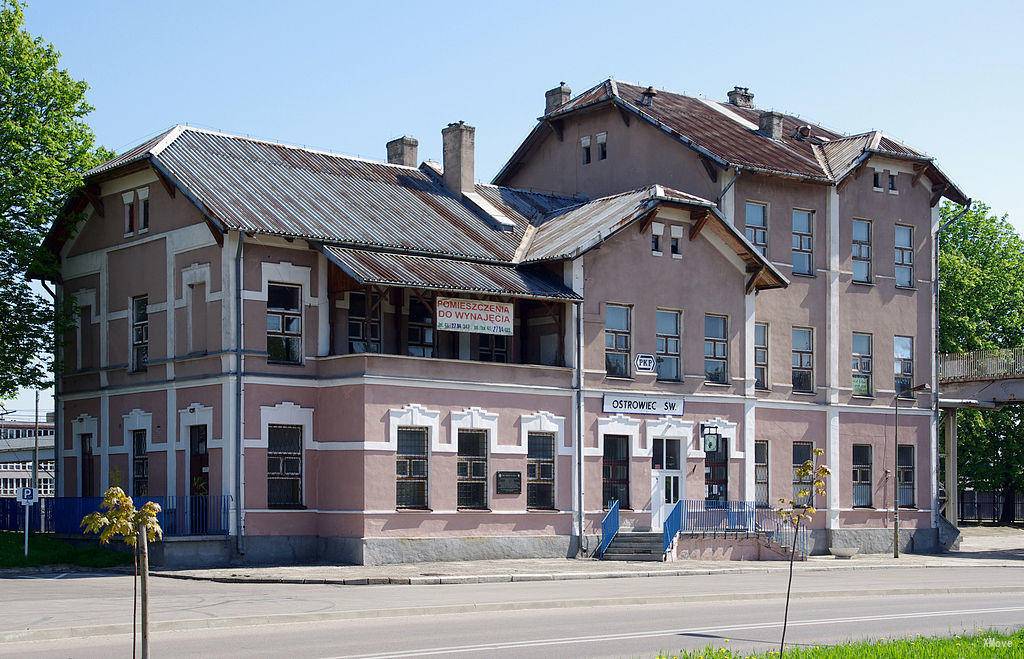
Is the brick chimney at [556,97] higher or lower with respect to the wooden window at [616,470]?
higher

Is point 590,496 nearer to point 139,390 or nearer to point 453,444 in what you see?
point 453,444

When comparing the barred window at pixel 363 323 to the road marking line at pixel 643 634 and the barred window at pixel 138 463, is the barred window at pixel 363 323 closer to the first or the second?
the barred window at pixel 138 463

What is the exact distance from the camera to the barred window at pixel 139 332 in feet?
127

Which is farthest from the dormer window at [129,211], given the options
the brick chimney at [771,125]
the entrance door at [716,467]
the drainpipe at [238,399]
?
the brick chimney at [771,125]

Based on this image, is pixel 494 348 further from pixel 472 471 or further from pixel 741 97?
pixel 741 97

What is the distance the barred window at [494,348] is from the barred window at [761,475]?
927 cm

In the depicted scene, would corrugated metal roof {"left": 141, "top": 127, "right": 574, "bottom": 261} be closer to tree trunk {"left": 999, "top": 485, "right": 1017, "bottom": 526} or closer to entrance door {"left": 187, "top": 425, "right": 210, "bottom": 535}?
entrance door {"left": 187, "top": 425, "right": 210, "bottom": 535}

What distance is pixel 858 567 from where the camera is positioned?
127 ft

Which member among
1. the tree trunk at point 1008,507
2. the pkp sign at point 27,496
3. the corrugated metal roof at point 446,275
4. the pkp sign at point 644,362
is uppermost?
the corrugated metal roof at point 446,275

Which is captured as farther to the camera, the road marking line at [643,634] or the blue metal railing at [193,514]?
the blue metal railing at [193,514]

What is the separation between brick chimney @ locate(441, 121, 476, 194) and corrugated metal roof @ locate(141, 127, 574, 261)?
1.59 feet

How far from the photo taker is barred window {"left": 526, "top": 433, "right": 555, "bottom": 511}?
38.5 meters

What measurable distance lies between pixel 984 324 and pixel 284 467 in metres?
42.4

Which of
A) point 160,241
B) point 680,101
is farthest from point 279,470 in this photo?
point 680,101
